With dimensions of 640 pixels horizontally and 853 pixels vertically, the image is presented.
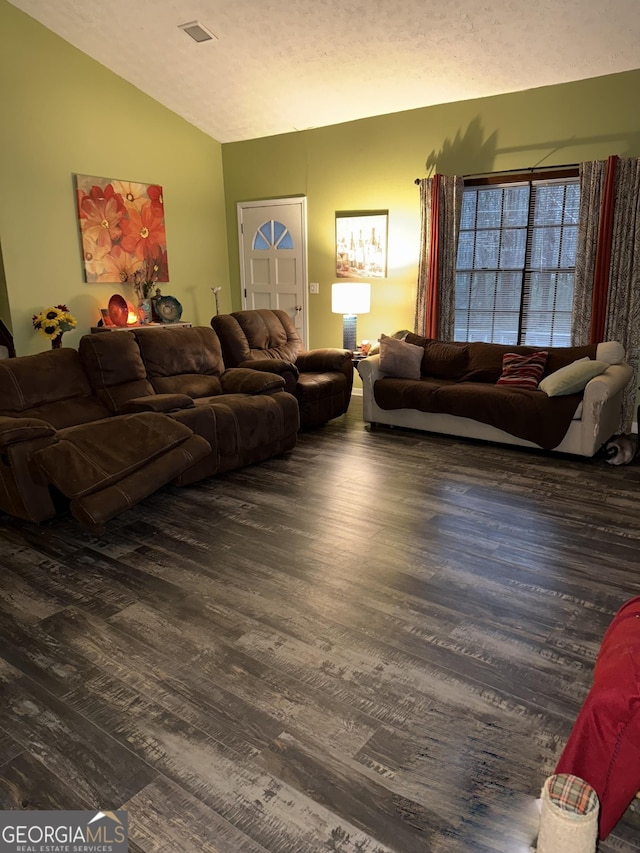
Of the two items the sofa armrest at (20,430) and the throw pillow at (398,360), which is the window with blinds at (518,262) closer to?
the throw pillow at (398,360)

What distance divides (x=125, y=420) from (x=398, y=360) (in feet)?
8.80

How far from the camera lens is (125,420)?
11.2 ft

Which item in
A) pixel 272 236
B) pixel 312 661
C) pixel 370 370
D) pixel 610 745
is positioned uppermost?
pixel 272 236

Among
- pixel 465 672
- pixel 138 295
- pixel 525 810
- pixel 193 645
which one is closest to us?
pixel 525 810

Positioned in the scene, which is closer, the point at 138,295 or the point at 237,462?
the point at 237,462

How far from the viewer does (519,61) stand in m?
4.66

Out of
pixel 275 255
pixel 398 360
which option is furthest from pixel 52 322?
pixel 398 360

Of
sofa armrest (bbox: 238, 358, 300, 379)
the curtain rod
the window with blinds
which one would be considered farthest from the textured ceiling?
sofa armrest (bbox: 238, 358, 300, 379)

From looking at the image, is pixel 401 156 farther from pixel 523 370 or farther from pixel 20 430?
pixel 20 430


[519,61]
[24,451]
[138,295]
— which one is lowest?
[24,451]

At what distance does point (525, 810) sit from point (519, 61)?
5085 mm

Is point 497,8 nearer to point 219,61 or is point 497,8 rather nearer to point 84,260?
point 219,61

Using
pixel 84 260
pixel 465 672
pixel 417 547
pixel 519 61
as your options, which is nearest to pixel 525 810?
pixel 465 672

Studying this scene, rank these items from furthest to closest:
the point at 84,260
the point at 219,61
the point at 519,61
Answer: the point at 84,260, the point at 219,61, the point at 519,61
